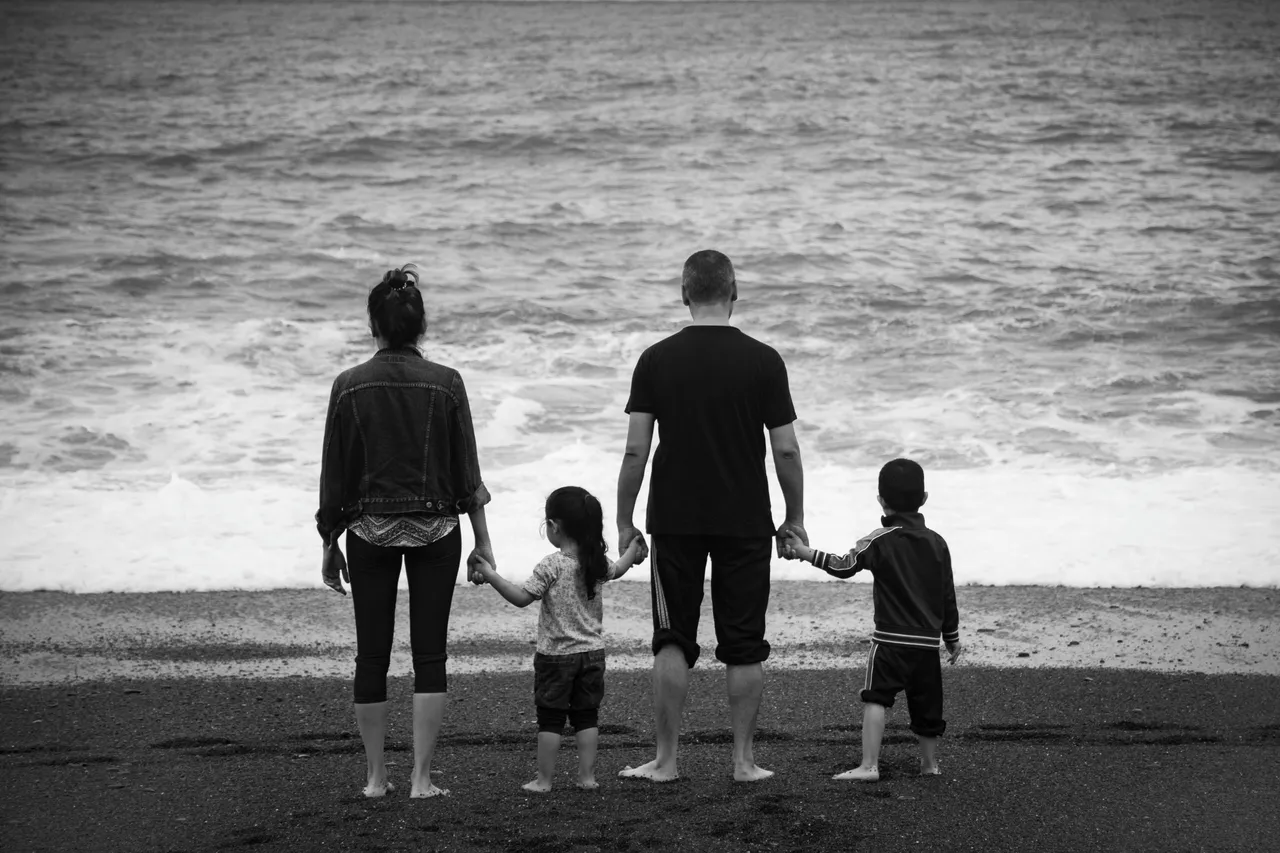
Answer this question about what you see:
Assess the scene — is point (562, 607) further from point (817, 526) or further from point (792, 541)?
point (817, 526)

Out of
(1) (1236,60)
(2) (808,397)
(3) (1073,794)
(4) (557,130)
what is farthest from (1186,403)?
(1) (1236,60)

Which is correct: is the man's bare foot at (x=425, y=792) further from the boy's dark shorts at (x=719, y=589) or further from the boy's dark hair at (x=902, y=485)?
the boy's dark hair at (x=902, y=485)

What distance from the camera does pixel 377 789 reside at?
12.5ft

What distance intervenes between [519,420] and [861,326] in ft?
15.9

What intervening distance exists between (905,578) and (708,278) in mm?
1204

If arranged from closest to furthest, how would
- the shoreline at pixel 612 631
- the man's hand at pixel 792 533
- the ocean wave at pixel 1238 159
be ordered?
the man's hand at pixel 792 533 → the shoreline at pixel 612 631 → the ocean wave at pixel 1238 159

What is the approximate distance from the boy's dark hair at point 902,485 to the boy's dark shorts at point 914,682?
0.48 m

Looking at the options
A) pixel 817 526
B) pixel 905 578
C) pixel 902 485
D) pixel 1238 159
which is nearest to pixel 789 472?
pixel 902 485

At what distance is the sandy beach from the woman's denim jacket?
949mm

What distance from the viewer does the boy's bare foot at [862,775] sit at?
3.93 metres

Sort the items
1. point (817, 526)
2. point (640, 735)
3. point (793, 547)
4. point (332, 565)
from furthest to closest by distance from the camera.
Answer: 1. point (817, 526)
2. point (640, 735)
3. point (793, 547)
4. point (332, 565)

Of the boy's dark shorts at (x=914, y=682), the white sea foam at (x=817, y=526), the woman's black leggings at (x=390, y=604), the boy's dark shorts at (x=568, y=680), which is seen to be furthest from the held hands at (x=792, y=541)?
the white sea foam at (x=817, y=526)

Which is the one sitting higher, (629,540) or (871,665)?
(629,540)

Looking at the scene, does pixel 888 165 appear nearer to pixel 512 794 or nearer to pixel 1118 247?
pixel 1118 247
